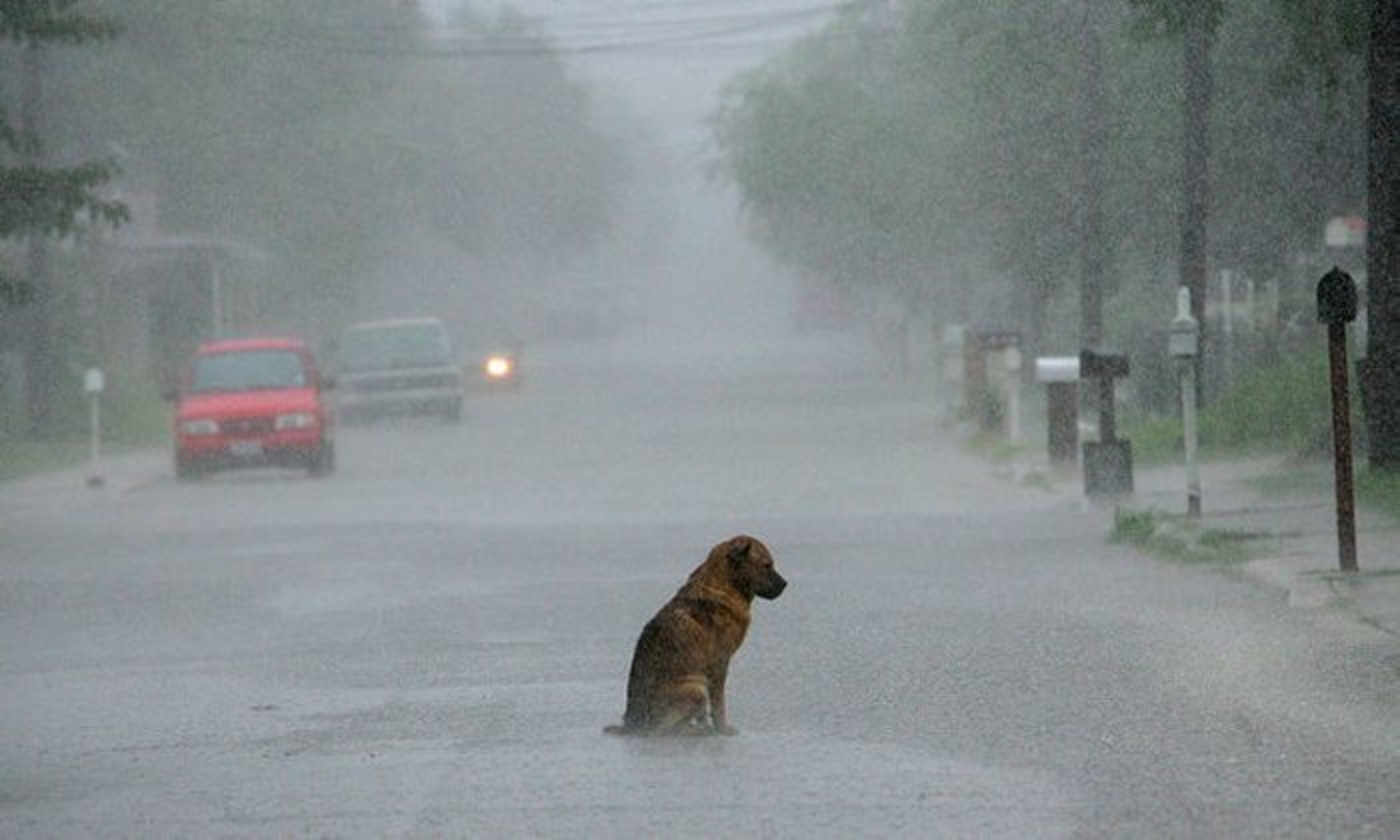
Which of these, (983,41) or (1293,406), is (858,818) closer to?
(1293,406)

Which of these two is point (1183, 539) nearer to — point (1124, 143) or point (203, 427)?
point (203, 427)

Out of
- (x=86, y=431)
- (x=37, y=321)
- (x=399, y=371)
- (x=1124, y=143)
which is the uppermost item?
(x=1124, y=143)

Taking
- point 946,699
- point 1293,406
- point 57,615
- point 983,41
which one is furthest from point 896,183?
point 946,699

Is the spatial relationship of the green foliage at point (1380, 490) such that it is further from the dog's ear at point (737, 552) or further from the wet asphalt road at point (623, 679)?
the dog's ear at point (737, 552)

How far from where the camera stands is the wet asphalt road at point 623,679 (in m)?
9.48

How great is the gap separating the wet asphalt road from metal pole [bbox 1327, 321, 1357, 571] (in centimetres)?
47

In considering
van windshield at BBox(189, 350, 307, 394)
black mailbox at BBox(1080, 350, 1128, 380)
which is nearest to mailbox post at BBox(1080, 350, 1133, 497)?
black mailbox at BBox(1080, 350, 1128, 380)

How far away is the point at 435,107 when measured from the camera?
95.9m

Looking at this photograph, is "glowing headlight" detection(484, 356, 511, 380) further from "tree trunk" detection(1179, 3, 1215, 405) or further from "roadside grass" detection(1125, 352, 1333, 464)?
"roadside grass" detection(1125, 352, 1333, 464)

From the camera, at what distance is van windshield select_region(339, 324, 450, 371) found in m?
52.4

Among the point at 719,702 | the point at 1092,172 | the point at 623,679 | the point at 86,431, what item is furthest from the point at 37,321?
the point at 719,702

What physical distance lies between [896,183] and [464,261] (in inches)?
2544

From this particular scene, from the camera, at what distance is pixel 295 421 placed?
119 ft

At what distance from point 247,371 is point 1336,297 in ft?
79.1
